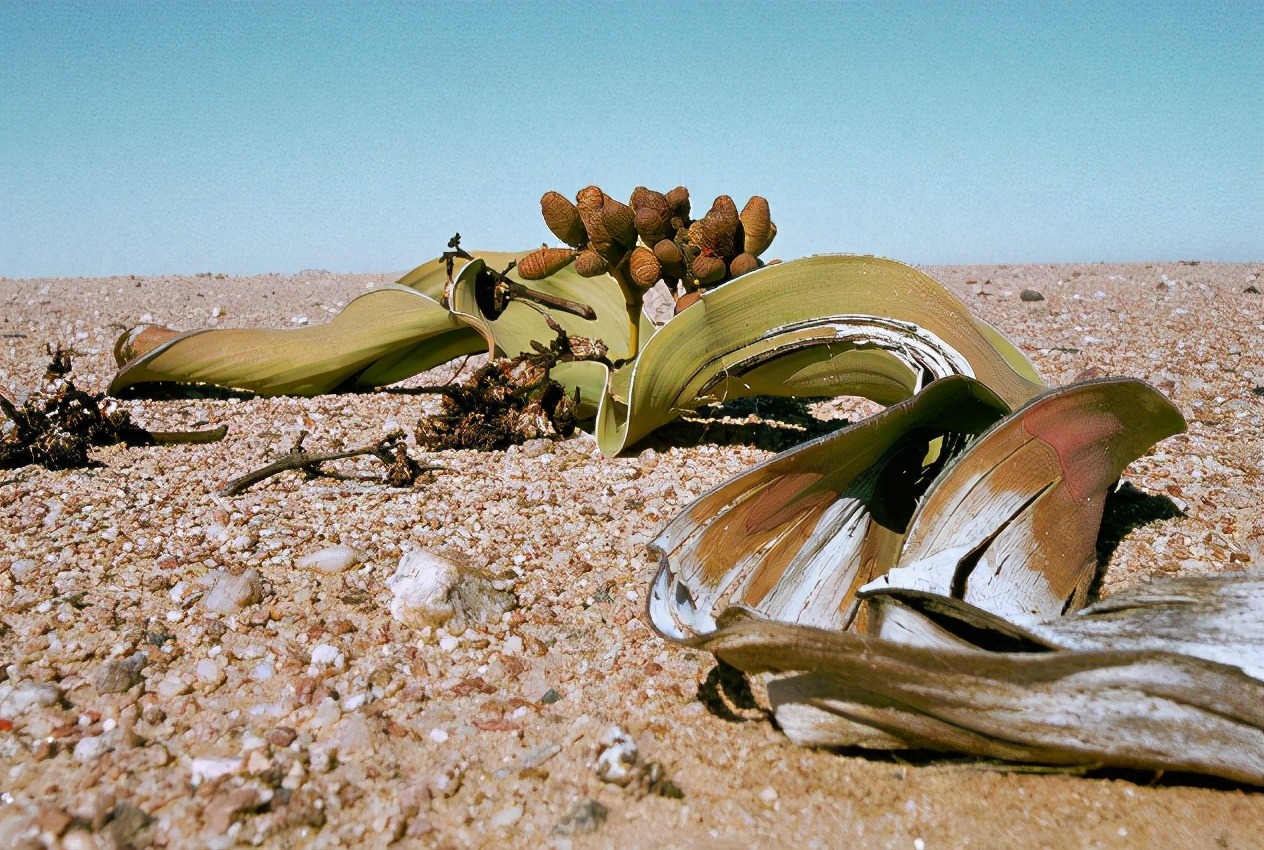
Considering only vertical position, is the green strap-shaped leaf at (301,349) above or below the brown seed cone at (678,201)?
below

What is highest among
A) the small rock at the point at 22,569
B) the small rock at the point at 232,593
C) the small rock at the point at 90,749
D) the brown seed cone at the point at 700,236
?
the brown seed cone at the point at 700,236

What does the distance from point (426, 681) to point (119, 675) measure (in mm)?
431

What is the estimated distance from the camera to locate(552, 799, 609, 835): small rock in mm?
1065

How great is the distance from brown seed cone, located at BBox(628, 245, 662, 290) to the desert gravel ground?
0.43 meters

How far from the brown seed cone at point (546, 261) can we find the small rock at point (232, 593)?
1066 mm

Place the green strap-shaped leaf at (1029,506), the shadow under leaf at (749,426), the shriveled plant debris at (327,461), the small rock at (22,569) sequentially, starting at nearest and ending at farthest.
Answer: the green strap-shaped leaf at (1029,506), the small rock at (22,569), the shriveled plant debris at (327,461), the shadow under leaf at (749,426)

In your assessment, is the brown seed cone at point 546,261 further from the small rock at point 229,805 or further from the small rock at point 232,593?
the small rock at point 229,805

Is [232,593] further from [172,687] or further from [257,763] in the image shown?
[257,763]

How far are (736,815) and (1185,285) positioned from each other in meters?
5.11

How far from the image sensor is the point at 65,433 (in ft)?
7.56

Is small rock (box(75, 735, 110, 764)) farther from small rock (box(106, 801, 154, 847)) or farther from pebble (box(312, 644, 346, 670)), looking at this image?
pebble (box(312, 644, 346, 670))

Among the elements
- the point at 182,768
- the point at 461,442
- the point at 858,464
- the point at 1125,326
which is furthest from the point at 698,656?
the point at 1125,326

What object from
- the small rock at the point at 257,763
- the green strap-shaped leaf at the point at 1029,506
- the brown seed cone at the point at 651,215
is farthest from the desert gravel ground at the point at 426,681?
the brown seed cone at the point at 651,215

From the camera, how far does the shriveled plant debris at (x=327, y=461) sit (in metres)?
2.07
